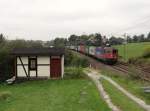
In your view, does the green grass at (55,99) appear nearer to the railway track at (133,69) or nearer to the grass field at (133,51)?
the railway track at (133,69)

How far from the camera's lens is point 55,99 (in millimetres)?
24141

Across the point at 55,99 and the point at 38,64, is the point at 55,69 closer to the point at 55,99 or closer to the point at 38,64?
the point at 38,64

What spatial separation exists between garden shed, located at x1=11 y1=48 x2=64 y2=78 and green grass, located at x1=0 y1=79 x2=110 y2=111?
4508 millimetres

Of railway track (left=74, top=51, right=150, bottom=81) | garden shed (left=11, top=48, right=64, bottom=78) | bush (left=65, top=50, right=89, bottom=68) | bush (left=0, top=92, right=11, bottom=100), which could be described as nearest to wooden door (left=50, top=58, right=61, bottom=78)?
garden shed (left=11, top=48, right=64, bottom=78)

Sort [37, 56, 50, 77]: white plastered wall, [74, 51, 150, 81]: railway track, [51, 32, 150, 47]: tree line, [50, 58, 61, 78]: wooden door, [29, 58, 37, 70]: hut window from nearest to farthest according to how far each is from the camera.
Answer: [50, 58, 61, 78]: wooden door < [37, 56, 50, 77]: white plastered wall < [29, 58, 37, 70]: hut window < [74, 51, 150, 81]: railway track < [51, 32, 150, 47]: tree line

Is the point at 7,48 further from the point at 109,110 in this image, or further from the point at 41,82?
the point at 109,110

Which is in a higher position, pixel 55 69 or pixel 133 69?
pixel 55 69

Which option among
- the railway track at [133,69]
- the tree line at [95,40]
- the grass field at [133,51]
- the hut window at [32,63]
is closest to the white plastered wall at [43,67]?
the hut window at [32,63]

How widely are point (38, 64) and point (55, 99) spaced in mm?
14324

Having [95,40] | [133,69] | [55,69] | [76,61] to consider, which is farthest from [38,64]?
[95,40]

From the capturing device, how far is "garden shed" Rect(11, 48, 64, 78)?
3797 cm

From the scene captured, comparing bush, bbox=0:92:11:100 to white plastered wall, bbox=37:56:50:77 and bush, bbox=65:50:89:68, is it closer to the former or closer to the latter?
white plastered wall, bbox=37:56:50:77

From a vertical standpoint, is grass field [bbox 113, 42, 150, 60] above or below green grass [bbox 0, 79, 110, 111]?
above

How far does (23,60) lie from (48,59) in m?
2.68
